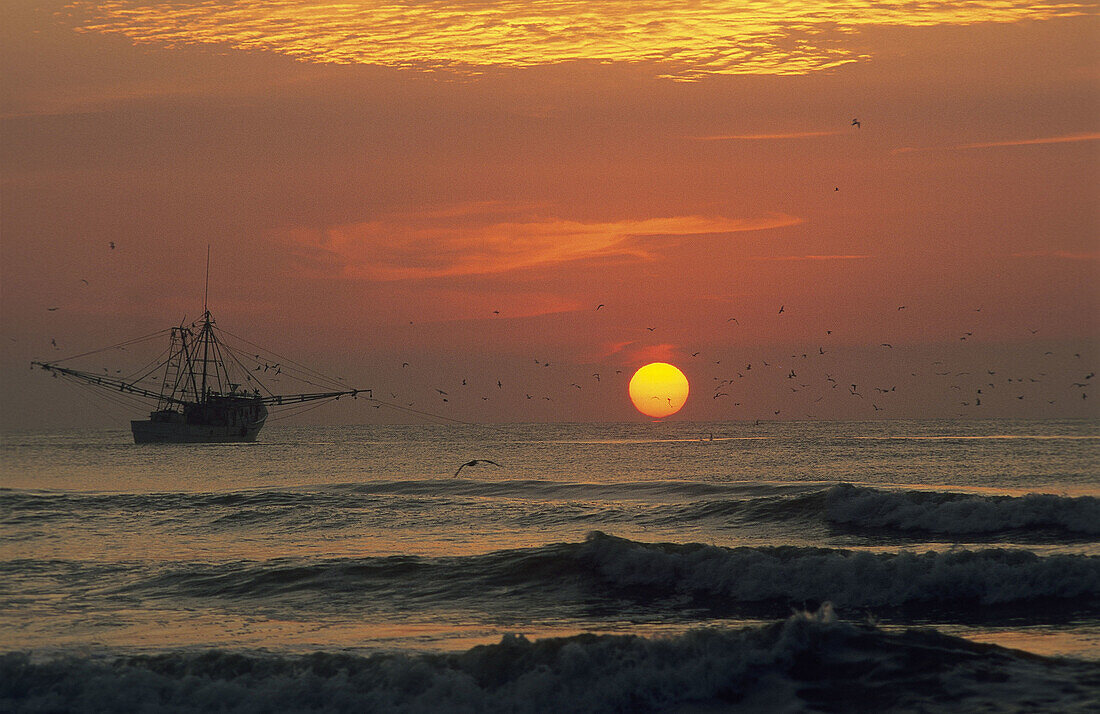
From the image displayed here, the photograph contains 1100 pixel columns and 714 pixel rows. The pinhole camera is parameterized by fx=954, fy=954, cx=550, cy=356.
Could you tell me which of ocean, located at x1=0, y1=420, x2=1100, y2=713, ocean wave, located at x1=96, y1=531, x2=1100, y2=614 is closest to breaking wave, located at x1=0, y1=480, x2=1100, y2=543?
ocean, located at x1=0, y1=420, x2=1100, y2=713

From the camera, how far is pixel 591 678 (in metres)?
13.9

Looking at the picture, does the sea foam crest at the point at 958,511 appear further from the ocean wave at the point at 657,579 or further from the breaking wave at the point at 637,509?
the ocean wave at the point at 657,579

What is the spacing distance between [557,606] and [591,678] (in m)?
5.52

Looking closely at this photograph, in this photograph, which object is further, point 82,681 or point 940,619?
point 940,619

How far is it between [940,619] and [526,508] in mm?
21918

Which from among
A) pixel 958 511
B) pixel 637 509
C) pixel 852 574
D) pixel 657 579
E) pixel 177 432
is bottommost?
pixel 177 432

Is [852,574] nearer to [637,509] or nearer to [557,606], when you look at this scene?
[557,606]

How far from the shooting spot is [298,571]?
22328 mm

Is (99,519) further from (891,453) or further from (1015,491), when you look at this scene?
(891,453)

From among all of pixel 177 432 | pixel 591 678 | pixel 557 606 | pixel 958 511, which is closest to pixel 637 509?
pixel 958 511

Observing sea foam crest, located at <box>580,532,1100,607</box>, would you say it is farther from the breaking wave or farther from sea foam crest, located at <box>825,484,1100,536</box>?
sea foam crest, located at <box>825,484,1100,536</box>

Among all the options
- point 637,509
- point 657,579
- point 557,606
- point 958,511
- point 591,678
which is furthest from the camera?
point 637,509

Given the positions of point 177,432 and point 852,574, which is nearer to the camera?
point 852,574

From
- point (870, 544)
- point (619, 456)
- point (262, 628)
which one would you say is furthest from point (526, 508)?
point (619, 456)
